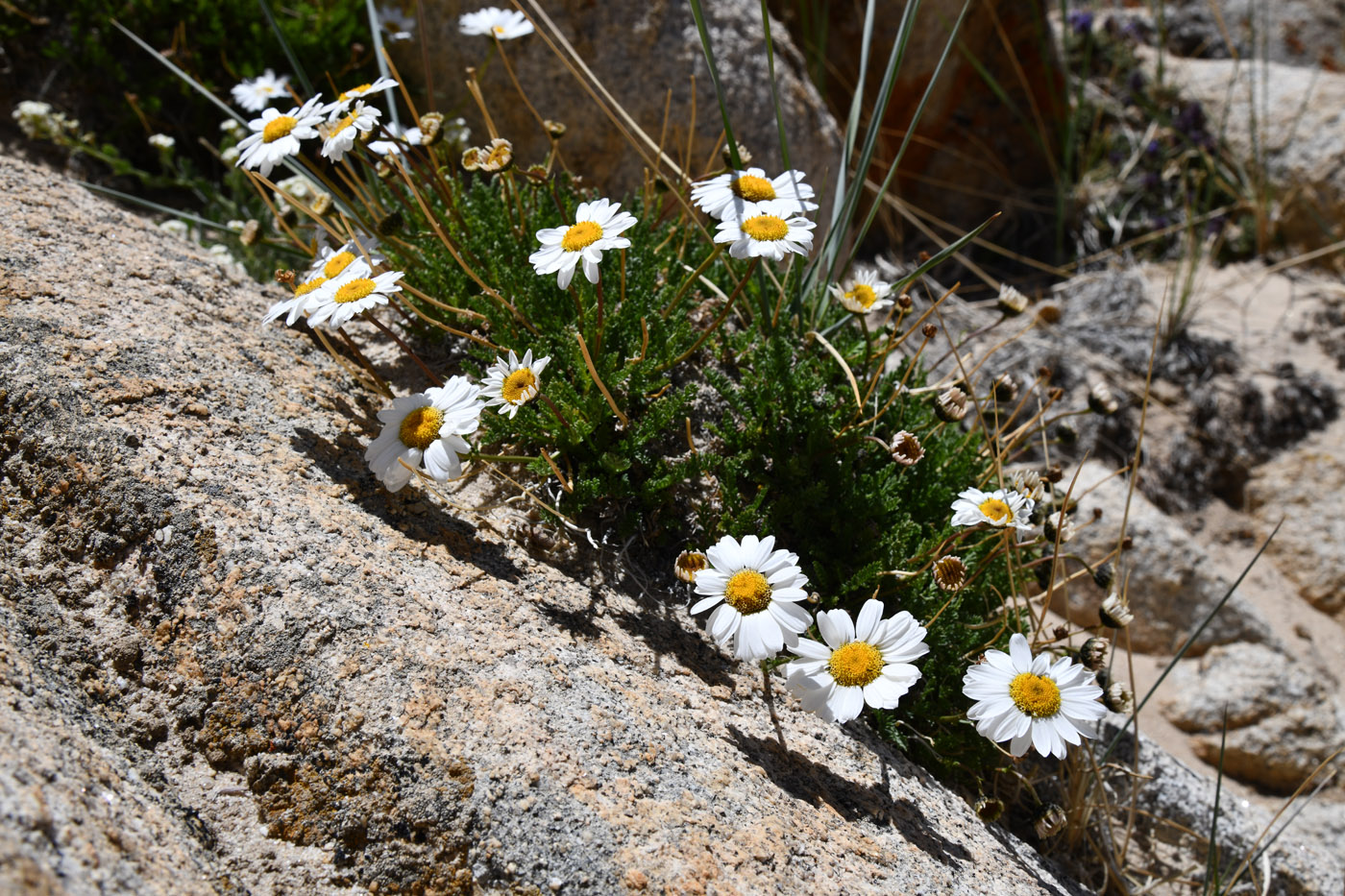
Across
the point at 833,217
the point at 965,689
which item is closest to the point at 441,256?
the point at 833,217

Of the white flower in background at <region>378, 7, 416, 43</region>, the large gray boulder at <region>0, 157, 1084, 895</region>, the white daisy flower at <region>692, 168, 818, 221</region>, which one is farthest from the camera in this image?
the white flower in background at <region>378, 7, 416, 43</region>

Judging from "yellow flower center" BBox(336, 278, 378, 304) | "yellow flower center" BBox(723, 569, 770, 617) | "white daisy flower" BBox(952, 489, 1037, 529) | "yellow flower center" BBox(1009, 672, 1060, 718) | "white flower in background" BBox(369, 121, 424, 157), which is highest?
"white flower in background" BBox(369, 121, 424, 157)

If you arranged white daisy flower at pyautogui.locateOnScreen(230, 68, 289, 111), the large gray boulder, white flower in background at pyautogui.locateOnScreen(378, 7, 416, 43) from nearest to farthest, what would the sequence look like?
the large gray boulder
white daisy flower at pyautogui.locateOnScreen(230, 68, 289, 111)
white flower in background at pyautogui.locateOnScreen(378, 7, 416, 43)

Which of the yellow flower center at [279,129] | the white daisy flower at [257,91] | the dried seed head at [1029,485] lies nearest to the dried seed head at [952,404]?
the dried seed head at [1029,485]

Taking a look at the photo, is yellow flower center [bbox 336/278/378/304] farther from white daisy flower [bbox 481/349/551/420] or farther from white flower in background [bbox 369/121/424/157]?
white flower in background [bbox 369/121/424/157]

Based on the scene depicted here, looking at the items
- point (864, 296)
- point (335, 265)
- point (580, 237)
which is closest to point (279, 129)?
A: point (335, 265)

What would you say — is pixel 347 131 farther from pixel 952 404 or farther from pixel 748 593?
pixel 952 404

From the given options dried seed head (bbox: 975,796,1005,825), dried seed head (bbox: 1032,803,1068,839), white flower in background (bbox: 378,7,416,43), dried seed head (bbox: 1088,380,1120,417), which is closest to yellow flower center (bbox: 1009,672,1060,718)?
dried seed head (bbox: 975,796,1005,825)
